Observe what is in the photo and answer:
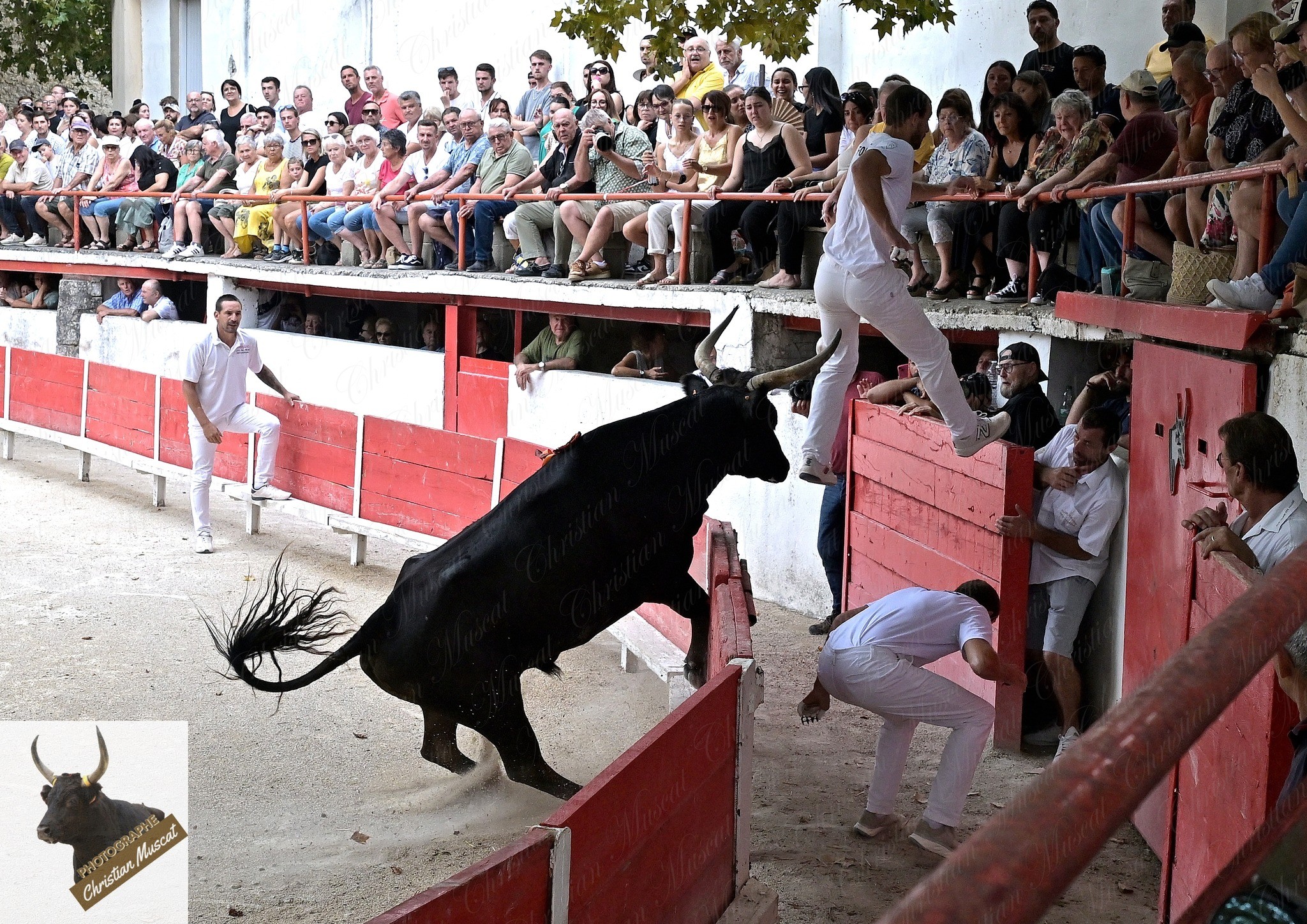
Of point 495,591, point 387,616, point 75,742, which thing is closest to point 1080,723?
point 495,591

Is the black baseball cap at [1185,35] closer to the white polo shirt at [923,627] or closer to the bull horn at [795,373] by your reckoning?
the bull horn at [795,373]

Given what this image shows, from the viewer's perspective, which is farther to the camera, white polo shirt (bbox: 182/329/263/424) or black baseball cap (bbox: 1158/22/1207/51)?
white polo shirt (bbox: 182/329/263/424)

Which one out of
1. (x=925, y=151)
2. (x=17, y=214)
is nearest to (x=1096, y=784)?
(x=925, y=151)

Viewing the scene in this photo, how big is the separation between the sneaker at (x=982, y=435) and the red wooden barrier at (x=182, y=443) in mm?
7181

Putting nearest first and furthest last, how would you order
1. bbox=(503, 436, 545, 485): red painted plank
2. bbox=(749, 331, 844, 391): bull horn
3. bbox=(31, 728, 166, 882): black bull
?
bbox=(31, 728, 166, 882): black bull, bbox=(749, 331, 844, 391): bull horn, bbox=(503, 436, 545, 485): red painted plank

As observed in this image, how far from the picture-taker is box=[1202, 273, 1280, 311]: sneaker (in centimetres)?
439

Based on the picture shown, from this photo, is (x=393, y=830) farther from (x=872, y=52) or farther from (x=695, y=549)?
(x=872, y=52)

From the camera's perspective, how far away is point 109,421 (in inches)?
501

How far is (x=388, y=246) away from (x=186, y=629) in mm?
7076

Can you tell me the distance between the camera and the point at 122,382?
12.6 meters

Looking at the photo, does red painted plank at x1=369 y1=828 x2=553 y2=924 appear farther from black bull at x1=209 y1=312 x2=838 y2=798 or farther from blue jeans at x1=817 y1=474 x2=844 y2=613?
blue jeans at x1=817 y1=474 x2=844 y2=613

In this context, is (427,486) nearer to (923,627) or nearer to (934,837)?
(923,627)

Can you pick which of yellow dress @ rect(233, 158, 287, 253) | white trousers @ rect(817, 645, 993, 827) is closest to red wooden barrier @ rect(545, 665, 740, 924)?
white trousers @ rect(817, 645, 993, 827)

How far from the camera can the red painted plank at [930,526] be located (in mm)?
5926
